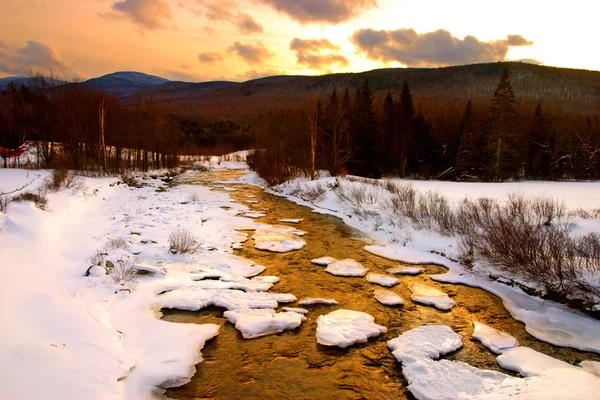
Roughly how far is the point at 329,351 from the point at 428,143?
43275 mm

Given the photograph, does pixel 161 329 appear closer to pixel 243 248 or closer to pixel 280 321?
pixel 280 321

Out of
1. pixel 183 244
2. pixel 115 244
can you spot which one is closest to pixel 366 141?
pixel 183 244

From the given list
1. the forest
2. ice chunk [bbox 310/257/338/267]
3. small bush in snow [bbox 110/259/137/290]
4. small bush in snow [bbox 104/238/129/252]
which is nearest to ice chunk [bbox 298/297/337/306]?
ice chunk [bbox 310/257/338/267]

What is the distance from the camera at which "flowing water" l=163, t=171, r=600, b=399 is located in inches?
203

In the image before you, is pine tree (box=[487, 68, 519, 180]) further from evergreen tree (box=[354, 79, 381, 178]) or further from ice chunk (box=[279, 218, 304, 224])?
ice chunk (box=[279, 218, 304, 224])

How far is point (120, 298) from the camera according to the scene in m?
7.54

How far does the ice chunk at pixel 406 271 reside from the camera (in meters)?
10.5

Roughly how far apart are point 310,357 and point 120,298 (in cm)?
432

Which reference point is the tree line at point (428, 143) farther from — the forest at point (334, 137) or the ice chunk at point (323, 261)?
the ice chunk at point (323, 261)

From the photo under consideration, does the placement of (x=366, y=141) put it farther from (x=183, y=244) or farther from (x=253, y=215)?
(x=183, y=244)

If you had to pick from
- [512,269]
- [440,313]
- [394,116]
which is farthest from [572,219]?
[394,116]

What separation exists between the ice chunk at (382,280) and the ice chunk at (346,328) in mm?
2090

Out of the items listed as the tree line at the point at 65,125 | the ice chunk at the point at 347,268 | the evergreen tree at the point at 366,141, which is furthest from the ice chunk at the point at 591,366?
the evergreen tree at the point at 366,141

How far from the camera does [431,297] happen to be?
8.68 metres
